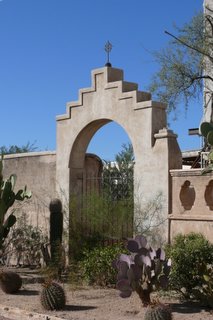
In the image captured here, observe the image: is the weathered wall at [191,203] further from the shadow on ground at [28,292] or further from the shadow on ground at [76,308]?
the shadow on ground at [28,292]

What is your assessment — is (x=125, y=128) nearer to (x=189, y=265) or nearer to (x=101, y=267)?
(x=101, y=267)

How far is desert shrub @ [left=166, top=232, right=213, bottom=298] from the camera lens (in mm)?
10406

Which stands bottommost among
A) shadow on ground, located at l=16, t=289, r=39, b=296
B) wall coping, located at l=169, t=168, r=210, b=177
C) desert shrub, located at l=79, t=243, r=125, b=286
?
shadow on ground, located at l=16, t=289, r=39, b=296

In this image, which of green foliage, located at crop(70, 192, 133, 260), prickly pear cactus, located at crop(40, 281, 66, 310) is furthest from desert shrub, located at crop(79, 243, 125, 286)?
prickly pear cactus, located at crop(40, 281, 66, 310)

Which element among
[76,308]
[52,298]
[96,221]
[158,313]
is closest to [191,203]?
[96,221]

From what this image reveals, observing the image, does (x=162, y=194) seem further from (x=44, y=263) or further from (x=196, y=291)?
(x=44, y=263)

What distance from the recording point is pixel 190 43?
23625mm

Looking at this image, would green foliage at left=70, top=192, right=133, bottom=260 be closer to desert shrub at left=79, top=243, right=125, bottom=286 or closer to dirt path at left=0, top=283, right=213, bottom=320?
desert shrub at left=79, top=243, right=125, bottom=286

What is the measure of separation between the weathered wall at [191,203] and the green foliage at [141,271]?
2.18m

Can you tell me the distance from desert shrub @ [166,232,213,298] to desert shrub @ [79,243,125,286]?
2018 mm

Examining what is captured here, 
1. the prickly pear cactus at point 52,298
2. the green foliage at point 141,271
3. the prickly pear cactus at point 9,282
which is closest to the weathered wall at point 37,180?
Result: the prickly pear cactus at point 9,282

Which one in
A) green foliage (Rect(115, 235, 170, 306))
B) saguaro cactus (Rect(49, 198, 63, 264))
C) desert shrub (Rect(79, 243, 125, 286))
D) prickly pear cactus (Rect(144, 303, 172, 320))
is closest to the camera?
prickly pear cactus (Rect(144, 303, 172, 320))

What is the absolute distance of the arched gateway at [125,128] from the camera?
12.9m

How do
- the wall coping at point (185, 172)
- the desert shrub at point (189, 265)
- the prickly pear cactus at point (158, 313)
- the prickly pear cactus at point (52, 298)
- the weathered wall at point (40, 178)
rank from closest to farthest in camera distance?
the prickly pear cactus at point (158, 313) → the prickly pear cactus at point (52, 298) → the desert shrub at point (189, 265) → the wall coping at point (185, 172) → the weathered wall at point (40, 178)
